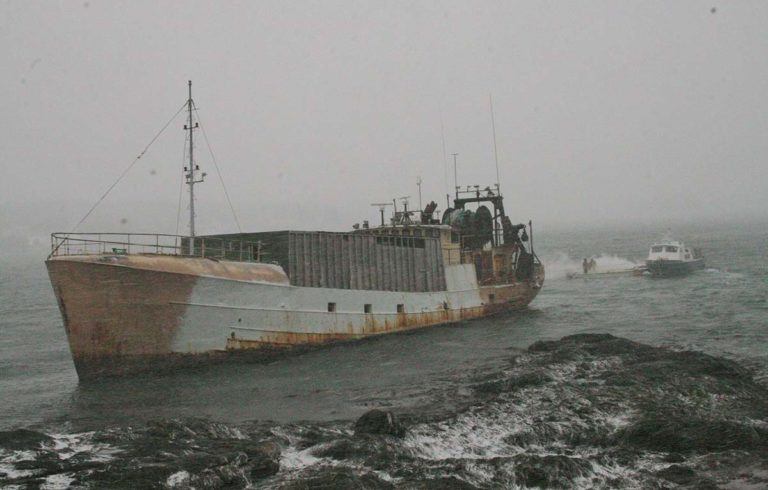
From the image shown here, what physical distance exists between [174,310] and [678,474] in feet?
51.5

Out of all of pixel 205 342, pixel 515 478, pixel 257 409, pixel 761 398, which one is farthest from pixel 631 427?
pixel 205 342

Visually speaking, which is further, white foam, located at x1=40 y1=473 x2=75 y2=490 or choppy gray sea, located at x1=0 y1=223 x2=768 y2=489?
choppy gray sea, located at x1=0 y1=223 x2=768 y2=489

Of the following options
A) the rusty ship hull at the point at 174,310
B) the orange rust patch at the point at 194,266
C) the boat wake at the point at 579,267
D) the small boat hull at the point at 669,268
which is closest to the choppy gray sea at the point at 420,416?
the rusty ship hull at the point at 174,310

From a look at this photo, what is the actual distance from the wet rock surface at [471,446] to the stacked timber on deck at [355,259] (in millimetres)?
9381

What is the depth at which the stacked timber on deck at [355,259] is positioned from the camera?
25.3 meters

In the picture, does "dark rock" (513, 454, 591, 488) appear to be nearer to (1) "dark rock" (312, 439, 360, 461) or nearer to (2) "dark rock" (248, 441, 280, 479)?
(1) "dark rock" (312, 439, 360, 461)

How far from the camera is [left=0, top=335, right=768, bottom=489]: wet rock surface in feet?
37.0

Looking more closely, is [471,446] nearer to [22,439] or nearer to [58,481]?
[58,481]

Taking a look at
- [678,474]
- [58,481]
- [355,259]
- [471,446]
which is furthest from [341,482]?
[355,259]

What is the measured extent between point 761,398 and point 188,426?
13835mm

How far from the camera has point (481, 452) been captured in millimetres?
13086

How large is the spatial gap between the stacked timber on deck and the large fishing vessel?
50 millimetres

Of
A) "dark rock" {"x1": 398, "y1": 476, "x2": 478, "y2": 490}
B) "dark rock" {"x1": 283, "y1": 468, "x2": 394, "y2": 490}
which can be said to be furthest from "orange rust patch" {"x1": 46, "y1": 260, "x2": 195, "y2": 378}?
"dark rock" {"x1": 398, "y1": 476, "x2": 478, "y2": 490}

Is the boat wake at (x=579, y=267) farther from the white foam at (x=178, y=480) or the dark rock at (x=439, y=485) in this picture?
the white foam at (x=178, y=480)
